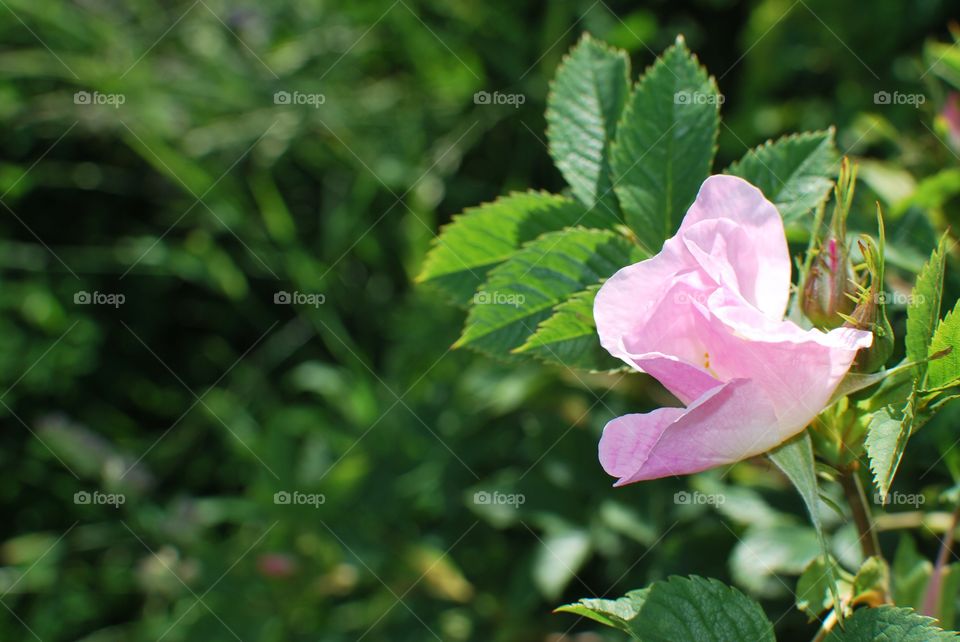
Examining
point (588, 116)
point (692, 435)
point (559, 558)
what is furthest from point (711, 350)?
point (559, 558)

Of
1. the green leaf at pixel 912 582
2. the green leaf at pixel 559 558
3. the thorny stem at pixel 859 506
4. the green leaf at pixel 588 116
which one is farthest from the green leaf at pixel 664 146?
the green leaf at pixel 559 558

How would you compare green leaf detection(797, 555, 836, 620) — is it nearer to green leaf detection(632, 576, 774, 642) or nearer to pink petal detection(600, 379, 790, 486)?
green leaf detection(632, 576, 774, 642)

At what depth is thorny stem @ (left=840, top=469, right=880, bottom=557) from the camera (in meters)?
0.74

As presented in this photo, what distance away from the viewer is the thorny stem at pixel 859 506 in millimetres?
739

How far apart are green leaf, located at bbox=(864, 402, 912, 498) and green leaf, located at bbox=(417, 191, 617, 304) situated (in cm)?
33

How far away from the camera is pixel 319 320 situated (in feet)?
6.81

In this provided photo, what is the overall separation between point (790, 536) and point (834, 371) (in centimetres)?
64

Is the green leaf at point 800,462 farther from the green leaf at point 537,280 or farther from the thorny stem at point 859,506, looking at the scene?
the green leaf at point 537,280

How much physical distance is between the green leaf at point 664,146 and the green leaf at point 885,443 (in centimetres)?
28

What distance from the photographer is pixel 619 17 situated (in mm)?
1981

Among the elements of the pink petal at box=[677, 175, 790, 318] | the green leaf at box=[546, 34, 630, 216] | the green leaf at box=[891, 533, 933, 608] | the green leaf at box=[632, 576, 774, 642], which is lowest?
the green leaf at box=[891, 533, 933, 608]

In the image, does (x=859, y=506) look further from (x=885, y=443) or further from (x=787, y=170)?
(x=787, y=170)

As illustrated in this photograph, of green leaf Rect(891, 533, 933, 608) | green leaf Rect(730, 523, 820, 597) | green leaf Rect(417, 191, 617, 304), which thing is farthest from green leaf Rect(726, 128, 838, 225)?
green leaf Rect(730, 523, 820, 597)

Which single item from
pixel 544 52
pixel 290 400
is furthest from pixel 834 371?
pixel 290 400
